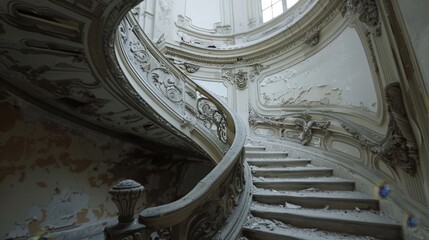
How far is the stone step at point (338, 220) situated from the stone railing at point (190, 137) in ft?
1.07

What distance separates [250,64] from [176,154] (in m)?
3.13

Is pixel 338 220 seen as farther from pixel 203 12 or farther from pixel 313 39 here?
pixel 203 12

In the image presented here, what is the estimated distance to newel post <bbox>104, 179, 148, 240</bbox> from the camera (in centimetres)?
119

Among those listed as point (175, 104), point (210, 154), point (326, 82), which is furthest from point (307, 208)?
point (326, 82)

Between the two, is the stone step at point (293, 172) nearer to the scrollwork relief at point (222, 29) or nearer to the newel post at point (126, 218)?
the newel post at point (126, 218)

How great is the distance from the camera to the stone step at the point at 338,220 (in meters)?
1.71

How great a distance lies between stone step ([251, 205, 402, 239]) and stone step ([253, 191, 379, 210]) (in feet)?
0.28

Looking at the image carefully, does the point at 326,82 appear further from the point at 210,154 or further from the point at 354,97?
the point at 210,154

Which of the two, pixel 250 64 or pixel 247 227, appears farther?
pixel 250 64

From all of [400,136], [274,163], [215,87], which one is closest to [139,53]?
[274,163]

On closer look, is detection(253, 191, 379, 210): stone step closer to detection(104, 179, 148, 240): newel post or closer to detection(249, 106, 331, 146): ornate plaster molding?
detection(104, 179, 148, 240): newel post

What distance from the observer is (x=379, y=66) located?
7.52 ft

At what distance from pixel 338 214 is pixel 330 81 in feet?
8.11

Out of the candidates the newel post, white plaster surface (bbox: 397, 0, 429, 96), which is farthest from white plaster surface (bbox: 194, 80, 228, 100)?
the newel post
